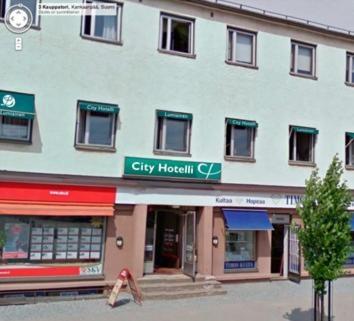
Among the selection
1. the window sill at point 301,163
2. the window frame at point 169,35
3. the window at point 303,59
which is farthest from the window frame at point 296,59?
the window frame at point 169,35

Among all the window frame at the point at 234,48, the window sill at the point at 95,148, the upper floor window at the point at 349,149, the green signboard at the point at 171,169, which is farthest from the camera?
the upper floor window at the point at 349,149

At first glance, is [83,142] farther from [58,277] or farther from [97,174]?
[58,277]

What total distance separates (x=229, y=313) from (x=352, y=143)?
9652 millimetres

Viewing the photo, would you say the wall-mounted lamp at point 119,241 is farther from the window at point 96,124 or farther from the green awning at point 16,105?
the green awning at point 16,105

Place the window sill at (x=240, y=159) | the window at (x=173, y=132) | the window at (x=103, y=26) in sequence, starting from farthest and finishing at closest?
the window sill at (x=240, y=159), the window at (x=173, y=132), the window at (x=103, y=26)

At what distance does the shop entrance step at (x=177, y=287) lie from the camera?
12.2 m

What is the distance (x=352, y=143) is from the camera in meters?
16.9

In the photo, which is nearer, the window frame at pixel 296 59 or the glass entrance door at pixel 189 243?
the glass entrance door at pixel 189 243

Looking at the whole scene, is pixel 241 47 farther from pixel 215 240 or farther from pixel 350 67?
pixel 215 240

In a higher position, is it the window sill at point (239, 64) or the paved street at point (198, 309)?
the window sill at point (239, 64)

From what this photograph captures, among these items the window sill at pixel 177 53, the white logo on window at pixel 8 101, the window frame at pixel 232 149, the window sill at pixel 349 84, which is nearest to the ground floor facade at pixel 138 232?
the window frame at pixel 232 149

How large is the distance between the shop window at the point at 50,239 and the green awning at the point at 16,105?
291cm

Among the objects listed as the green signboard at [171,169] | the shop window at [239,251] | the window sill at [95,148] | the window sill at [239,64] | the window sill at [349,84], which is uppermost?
the window sill at [349,84]

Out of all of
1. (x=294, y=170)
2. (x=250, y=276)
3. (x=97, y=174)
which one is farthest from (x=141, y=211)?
(x=294, y=170)
